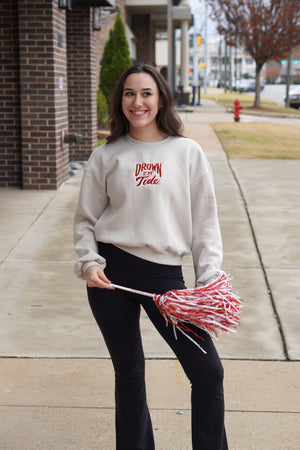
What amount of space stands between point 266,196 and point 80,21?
5256 mm

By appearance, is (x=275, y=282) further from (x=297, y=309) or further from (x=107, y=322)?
(x=107, y=322)

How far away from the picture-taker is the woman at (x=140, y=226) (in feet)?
8.63

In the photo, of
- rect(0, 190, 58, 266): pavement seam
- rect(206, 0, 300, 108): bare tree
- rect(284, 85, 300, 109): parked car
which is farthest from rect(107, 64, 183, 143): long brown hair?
rect(284, 85, 300, 109): parked car

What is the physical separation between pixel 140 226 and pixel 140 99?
1.64 ft

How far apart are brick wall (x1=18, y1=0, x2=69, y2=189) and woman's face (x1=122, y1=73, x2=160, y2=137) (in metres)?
7.20

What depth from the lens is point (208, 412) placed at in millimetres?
2494

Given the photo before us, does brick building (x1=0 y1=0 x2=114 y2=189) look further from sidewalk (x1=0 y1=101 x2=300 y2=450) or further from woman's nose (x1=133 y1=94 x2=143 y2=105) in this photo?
woman's nose (x1=133 y1=94 x2=143 y2=105)

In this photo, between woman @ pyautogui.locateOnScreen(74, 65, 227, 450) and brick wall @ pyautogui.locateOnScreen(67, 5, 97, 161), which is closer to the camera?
woman @ pyautogui.locateOnScreen(74, 65, 227, 450)

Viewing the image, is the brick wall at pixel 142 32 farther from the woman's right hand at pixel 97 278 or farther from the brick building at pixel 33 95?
the woman's right hand at pixel 97 278

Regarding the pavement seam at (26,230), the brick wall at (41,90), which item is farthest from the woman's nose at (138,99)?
→ the brick wall at (41,90)

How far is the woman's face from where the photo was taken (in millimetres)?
2701

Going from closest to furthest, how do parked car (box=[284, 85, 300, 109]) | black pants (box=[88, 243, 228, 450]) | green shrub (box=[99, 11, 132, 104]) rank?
1. black pants (box=[88, 243, 228, 450])
2. green shrub (box=[99, 11, 132, 104])
3. parked car (box=[284, 85, 300, 109])

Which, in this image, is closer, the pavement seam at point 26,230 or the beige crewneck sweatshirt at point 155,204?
the beige crewneck sweatshirt at point 155,204

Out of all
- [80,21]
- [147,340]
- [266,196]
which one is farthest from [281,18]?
[147,340]
